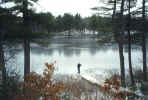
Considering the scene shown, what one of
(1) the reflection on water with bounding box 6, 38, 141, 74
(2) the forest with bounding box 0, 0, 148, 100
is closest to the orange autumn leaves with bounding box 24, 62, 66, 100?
(2) the forest with bounding box 0, 0, 148, 100

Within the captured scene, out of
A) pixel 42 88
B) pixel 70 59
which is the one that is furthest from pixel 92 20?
pixel 70 59

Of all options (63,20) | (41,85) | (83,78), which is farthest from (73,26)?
(41,85)

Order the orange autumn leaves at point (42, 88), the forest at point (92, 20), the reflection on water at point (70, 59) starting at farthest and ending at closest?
the reflection on water at point (70, 59) → the forest at point (92, 20) → the orange autumn leaves at point (42, 88)

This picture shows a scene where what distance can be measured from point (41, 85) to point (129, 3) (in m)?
9.11

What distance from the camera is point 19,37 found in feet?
29.5

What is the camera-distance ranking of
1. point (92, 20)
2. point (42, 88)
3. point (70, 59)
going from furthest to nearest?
point (70, 59) → point (92, 20) → point (42, 88)

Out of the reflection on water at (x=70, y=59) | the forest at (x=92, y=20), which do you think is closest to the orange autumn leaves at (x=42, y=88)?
the forest at (x=92, y=20)

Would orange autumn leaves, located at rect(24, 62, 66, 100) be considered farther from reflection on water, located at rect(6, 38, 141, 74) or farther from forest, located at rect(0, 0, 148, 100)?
reflection on water, located at rect(6, 38, 141, 74)

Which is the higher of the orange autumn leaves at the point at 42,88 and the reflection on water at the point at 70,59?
the orange autumn leaves at the point at 42,88

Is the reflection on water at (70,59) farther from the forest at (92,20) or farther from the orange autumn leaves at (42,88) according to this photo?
the orange autumn leaves at (42,88)

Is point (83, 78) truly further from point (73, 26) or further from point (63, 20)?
point (73, 26)

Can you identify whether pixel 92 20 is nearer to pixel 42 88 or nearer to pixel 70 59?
pixel 42 88

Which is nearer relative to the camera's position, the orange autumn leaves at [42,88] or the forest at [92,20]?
the orange autumn leaves at [42,88]

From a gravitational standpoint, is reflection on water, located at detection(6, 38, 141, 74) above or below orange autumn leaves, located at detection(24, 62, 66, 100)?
below
